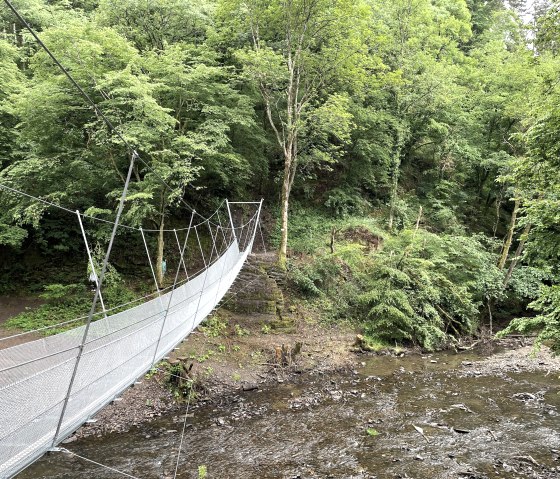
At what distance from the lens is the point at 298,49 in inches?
352

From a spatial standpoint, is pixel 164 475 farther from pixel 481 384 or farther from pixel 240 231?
pixel 240 231

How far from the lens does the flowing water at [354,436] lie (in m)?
4.22

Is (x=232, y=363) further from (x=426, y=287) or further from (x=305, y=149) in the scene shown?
(x=305, y=149)

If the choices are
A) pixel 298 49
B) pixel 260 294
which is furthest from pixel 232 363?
pixel 298 49

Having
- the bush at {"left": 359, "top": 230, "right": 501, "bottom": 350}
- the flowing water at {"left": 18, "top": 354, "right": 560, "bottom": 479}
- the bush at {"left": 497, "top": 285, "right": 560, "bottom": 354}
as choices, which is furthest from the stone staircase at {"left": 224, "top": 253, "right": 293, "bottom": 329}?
the bush at {"left": 497, "top": 285, "right": 560, "bottom": 354}

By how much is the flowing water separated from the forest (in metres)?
1.70

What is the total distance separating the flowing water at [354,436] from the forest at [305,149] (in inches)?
66.9

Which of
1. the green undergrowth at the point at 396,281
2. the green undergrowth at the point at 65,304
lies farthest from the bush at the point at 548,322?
the green undergrowth at the point at 65,304

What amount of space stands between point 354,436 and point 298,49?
7.92m

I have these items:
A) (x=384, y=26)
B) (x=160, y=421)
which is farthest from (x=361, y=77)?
(x=160, y=421)

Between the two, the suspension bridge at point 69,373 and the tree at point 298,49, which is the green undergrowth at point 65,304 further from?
the suspension bridge at point 69,373

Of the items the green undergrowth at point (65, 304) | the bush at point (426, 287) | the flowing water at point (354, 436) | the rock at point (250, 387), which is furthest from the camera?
the bush at point (426, 287)

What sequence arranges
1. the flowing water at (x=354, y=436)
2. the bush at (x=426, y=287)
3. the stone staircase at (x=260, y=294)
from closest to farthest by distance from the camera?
the flowing water at (x=354, y=436), the stone staircase at (x=260, y=294), the bush at (x=426, y=287)

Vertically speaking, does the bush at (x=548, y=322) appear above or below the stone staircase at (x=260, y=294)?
above
